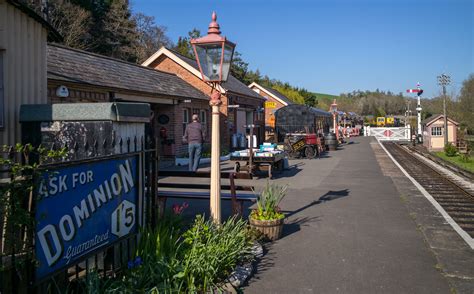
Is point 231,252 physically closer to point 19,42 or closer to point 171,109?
point 19,42

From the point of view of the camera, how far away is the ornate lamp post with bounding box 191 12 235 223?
6224mm

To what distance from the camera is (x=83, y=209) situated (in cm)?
394

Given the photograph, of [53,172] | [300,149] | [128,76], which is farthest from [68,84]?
[300,149]

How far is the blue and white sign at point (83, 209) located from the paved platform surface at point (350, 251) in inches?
63.6

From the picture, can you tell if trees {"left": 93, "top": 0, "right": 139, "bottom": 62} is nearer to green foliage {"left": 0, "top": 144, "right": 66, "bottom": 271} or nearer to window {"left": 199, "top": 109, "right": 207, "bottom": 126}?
window {"left": 199, "top": 109, "right": 207, "bottom": 126}

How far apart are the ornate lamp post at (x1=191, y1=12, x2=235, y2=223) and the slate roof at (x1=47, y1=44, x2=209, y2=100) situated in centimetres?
684

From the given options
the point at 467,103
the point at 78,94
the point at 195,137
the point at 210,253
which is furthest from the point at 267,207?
the point at 467,103

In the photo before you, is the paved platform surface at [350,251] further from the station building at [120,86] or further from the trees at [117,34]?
the trees at [117,34]

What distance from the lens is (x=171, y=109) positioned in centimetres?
1947

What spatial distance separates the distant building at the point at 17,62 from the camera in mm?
6738

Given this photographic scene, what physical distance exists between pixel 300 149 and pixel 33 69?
16.4m

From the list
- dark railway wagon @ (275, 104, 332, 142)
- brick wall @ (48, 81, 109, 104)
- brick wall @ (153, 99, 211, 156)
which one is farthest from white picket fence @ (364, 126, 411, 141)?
brick wall @ (48, 81, 109, 104)

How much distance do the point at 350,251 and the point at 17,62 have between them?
5750mm

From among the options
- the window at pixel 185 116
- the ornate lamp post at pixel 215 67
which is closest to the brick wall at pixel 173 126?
the window at pixel 185 116
